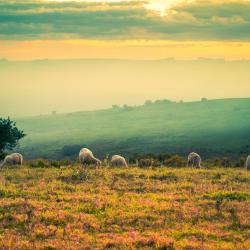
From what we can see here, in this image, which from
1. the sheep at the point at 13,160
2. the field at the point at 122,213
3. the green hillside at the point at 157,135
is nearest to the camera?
the field at the point at 122,213

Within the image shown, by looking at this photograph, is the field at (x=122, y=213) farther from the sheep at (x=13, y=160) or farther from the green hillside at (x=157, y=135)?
the green hillside at (x=157, y=135)

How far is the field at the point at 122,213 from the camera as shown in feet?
49.8

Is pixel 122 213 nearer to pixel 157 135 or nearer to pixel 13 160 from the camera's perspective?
pixel 13 160

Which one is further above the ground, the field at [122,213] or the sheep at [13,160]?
the sheep at [13,160]

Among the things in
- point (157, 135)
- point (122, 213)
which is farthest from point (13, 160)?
point (157, 135)

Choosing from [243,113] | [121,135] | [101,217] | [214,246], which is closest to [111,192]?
[101,217]

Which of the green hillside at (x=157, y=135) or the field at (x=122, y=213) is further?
the green hillside at (x=157, y=135)

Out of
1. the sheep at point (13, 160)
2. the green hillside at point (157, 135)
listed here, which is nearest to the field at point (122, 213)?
the sheep at point (13, 160)

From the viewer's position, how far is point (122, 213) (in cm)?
1850

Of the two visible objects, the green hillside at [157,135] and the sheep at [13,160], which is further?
the green hillside at [157,135]

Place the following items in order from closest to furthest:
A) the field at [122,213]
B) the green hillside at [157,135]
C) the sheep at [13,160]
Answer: the field at [122,213] → the sheep at [13,160] → the green hillside at [157,135]

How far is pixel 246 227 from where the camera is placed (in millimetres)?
17156

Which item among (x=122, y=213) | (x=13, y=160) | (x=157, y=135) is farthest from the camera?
(x=157, y=135)

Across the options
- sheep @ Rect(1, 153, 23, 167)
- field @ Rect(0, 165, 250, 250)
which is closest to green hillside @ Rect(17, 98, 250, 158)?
sheep @ Rect(1, 153, 23, 167)
